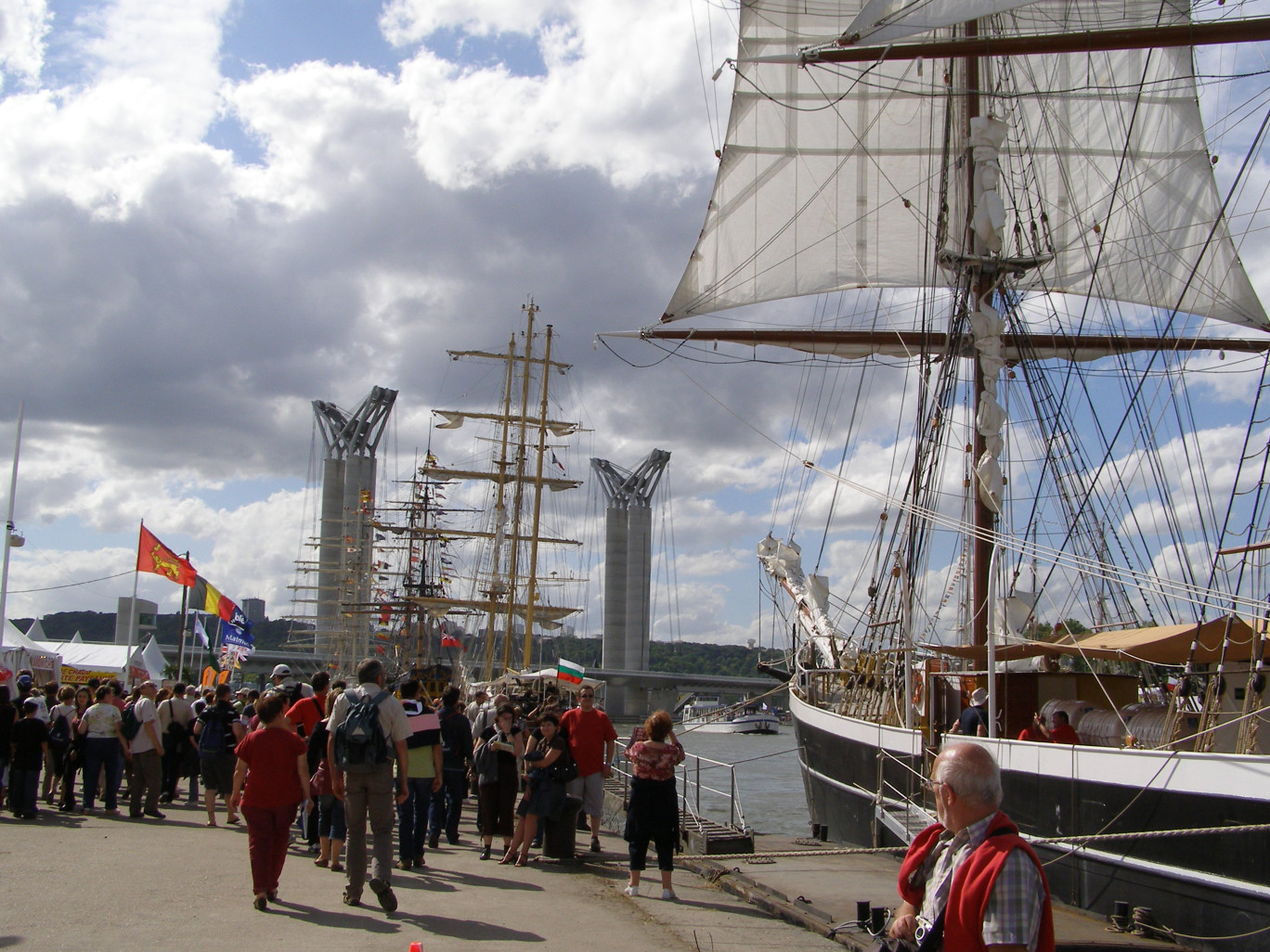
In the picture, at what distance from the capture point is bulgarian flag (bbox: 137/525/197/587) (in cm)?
2434

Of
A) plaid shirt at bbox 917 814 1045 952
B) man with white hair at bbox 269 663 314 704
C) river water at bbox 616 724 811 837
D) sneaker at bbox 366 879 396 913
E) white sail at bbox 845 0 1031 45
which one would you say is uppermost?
white sail at bbox 845 0 1031 45

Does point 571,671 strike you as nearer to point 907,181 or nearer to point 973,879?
point 907,181

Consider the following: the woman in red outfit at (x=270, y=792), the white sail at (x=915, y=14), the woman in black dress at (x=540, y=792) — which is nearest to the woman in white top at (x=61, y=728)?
the woman in black dress at (x=540, y=792)

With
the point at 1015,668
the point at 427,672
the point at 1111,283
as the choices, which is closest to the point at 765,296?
the point at 1111,283

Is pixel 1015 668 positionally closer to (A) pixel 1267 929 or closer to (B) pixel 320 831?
(A) pixel 1267 929

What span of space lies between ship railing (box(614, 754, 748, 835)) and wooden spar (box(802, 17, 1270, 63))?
9509 mm

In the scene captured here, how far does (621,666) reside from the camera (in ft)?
286

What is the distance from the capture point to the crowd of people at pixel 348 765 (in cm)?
675

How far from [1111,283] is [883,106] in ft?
22.2

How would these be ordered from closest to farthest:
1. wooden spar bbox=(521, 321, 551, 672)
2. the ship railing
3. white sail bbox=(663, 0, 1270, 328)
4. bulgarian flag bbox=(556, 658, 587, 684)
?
the ship railing, white sail bbox=(663, 0, 1270, 328), bulgarian flag bbox=(556, 658, 587, 684), wooden spar bbox=(521, 321, 551, 672)

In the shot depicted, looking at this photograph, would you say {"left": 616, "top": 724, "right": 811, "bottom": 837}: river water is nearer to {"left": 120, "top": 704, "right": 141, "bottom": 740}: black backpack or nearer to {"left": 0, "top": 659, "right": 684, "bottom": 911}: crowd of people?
{"left": 0, "top": 659, "right": 684, "bottom": 911}: crowd of people

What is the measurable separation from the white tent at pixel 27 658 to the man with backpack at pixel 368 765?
15.2 meters

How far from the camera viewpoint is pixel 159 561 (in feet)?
80.4

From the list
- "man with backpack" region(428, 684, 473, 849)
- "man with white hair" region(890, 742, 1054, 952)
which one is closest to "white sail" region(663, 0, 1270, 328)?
"man with backpack" region(428, 684, 473, 849)
